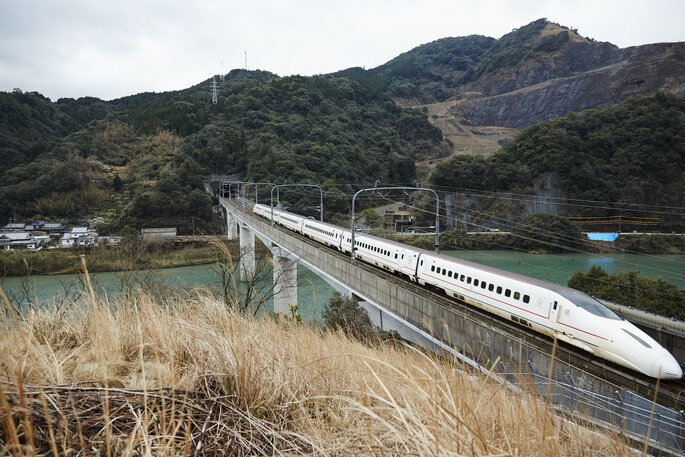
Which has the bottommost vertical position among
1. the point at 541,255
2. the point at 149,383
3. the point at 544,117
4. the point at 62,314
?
the point at 541,255

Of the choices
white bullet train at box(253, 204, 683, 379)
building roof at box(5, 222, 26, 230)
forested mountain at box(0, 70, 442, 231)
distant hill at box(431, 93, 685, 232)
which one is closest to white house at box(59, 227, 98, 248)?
forested mountain at box(0, 70, 442, 231)

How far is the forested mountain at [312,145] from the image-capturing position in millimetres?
49719

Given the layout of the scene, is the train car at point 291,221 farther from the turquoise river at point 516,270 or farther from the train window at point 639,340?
the train window at point 639,340

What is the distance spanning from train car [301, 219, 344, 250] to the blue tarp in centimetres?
3623

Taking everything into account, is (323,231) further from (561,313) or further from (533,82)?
(533,82)

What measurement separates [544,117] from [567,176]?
9576 centimetres

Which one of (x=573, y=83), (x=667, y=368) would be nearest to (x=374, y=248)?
(x=667, y=368)

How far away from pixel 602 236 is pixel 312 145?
156 ft

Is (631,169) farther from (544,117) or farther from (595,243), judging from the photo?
(544,117)

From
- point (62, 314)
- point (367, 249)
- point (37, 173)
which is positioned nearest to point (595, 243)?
point (367, 249)

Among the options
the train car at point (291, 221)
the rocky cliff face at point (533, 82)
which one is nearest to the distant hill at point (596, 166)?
the train car at point (291, 221)

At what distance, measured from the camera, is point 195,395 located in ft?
6.66

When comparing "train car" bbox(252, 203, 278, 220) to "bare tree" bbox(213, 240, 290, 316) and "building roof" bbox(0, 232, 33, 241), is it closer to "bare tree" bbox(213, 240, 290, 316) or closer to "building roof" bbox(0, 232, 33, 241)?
"bare tree" bbox(213, 240, 290, 316)

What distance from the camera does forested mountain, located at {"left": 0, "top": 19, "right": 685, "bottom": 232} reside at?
163 ft
